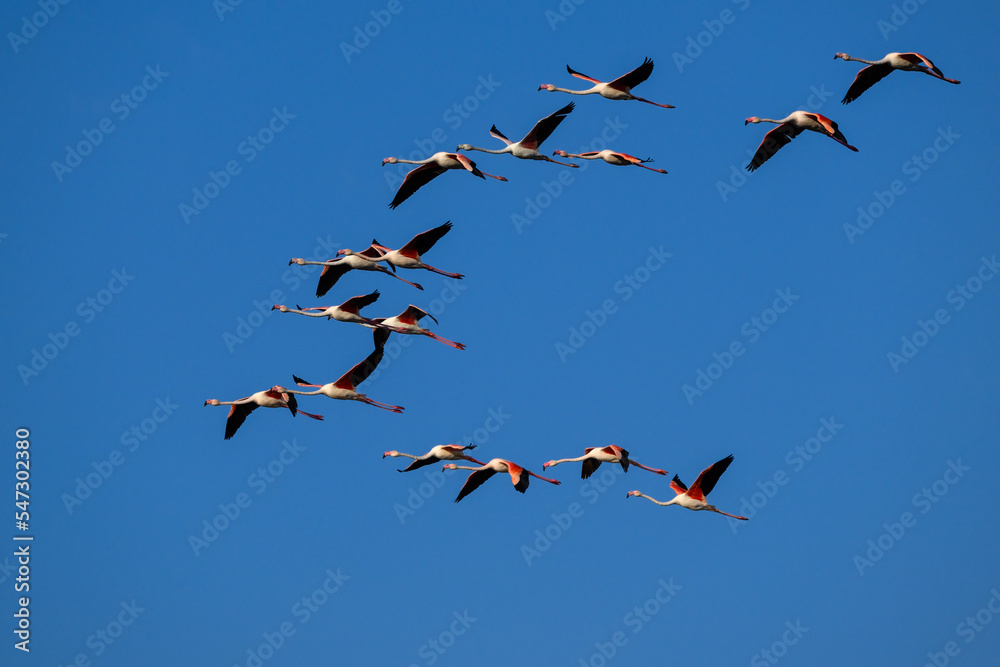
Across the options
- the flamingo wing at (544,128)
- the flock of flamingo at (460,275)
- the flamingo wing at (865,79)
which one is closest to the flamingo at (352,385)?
the flock of flamingo at (460,275)

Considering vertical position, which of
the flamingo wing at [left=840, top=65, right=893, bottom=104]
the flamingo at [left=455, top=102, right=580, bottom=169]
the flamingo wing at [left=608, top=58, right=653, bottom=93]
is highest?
the flamingo wing at [left=840, top=65, right=893, bottom=104]

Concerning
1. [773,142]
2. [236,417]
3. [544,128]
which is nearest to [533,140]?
[544,128]

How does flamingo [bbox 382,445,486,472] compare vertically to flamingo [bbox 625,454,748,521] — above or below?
below

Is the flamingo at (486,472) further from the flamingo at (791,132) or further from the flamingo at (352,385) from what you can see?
the flamingo at (791,132)

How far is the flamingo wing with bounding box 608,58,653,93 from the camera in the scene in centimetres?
3800

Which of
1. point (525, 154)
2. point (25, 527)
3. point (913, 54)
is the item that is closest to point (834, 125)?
point (913, 54)

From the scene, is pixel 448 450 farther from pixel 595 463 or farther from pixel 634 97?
pixel 634 97

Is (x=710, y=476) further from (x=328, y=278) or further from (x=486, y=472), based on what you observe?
(x=328, y=278)

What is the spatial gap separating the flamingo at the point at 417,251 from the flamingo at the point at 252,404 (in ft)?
14.6

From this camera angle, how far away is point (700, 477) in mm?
39938

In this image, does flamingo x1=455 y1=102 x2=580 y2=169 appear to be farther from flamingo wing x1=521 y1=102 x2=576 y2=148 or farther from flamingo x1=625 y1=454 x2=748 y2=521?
flamingo x1=625 y1=454 x2=748 y2=521

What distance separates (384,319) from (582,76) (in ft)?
27.5

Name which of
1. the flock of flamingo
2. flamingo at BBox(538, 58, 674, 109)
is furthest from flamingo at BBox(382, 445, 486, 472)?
flamingo at BBox(538, 58, 674, 109)

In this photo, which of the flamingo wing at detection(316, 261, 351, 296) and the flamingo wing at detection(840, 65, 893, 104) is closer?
the flamingo wing at detection(840, 65, 893, 104)
